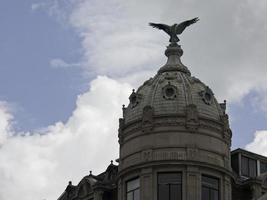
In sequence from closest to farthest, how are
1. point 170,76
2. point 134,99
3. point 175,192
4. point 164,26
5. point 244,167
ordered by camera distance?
point 175,192, point 134,99, point 170,76, point 244,167, point 164,26

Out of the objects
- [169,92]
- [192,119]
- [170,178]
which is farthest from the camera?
[169,92]

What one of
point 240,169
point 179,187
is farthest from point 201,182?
point 240,169

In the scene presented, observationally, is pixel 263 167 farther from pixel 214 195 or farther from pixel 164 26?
pixel 164 26

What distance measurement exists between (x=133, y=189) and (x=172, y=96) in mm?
8074

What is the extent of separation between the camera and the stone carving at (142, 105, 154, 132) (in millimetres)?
72312

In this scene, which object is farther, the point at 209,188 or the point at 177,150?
the point at 209,188

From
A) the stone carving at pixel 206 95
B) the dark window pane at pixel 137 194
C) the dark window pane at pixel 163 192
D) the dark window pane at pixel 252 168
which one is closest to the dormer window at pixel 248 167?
the dark window pane at pixel 252 168

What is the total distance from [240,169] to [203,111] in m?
6.82

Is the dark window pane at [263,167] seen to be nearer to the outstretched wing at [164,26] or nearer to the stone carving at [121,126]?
the stone carving at [121,126]

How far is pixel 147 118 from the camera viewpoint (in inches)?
2849

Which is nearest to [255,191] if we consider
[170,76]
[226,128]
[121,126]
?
[226,128]

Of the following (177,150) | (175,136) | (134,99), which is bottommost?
(177,150)

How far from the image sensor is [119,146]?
7531 cm

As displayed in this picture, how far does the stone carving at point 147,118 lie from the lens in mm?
72312
